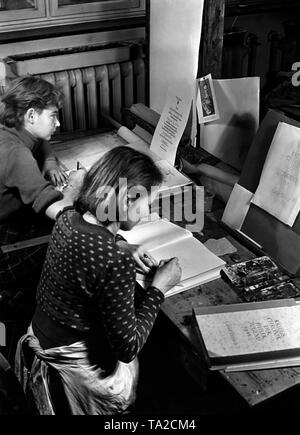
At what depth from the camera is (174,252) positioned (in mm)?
1723

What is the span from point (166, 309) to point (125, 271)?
0.93 ft

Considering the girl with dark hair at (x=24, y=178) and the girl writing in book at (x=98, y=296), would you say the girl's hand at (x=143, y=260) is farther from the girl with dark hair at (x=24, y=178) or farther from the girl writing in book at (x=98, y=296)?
the girl with dark hair at (x=24, y=178)

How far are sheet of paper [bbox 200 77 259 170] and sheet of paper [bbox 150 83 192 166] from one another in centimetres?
9

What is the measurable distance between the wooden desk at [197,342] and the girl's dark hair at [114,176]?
34 cm

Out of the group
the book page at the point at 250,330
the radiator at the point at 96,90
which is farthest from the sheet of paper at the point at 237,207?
the radiator at the point at 96,90

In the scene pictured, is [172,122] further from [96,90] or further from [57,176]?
[96,90]

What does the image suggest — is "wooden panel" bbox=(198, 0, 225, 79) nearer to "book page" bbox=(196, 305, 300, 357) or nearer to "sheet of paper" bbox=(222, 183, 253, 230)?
"sheet of paper" bbox=(222, 183, 253, 230)

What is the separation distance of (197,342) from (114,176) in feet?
1.44

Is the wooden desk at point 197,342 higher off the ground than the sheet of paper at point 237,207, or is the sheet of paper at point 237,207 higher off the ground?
the sheet of paper at point 237,207

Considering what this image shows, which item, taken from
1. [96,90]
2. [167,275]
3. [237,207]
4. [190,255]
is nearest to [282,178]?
[237,207]

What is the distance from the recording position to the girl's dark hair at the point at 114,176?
53.4 inches

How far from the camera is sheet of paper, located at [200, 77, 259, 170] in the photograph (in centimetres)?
199
